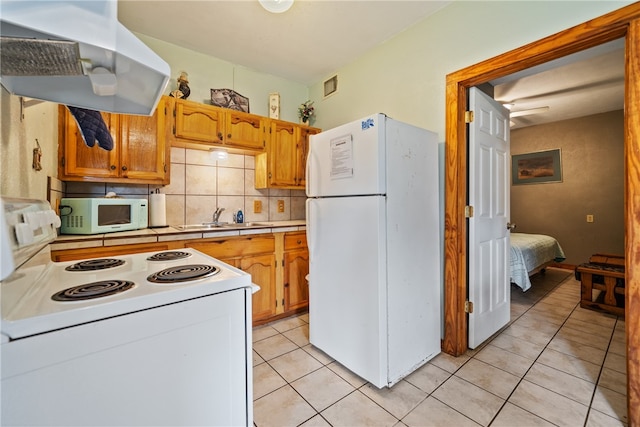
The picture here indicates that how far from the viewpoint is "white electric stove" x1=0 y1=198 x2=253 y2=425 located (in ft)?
1.84

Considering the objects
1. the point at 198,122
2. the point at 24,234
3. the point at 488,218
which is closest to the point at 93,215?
the point at 198,122

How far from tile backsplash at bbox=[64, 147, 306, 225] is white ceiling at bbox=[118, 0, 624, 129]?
1.06m

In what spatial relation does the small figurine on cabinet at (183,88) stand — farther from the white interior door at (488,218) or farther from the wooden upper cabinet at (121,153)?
the white interior door at (488,218)

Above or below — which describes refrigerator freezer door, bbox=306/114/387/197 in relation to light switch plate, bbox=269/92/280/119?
below

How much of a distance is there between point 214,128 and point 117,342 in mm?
2259

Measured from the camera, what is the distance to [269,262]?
8.35 feet

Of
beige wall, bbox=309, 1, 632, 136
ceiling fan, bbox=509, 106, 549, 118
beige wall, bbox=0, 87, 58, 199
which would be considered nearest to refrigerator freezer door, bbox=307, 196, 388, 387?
beige wall, bbox=309, 1, 632, 136

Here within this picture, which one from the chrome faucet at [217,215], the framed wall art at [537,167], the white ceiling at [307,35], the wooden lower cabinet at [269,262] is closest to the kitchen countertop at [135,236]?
the wooden lower cabinet at [269,262]

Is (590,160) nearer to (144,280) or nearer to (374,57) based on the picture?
(374,57)

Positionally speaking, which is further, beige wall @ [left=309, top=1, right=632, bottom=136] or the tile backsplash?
the tile backsplash

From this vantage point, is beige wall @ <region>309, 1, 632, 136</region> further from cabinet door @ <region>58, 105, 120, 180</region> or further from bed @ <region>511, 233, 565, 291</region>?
cabinet door @ <region>58, 105, 120, 180</region>

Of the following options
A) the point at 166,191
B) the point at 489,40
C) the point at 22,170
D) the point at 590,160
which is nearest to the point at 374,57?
the point at 489,40

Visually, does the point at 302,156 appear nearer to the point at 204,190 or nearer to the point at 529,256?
the point at 204,190

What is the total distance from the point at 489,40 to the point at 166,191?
290cm
